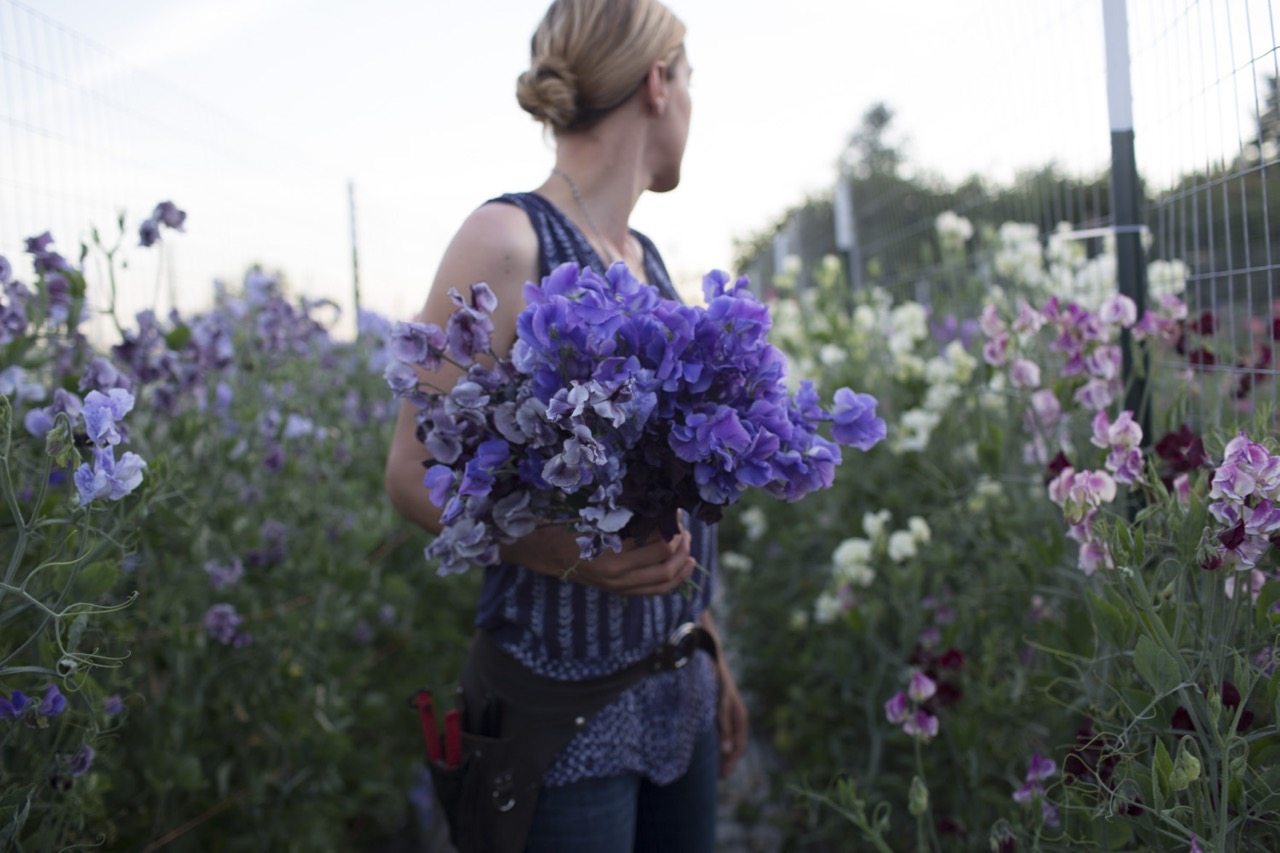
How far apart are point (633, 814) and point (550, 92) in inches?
43.9

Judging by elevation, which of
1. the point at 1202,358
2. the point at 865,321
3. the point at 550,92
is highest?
the point at 550,92

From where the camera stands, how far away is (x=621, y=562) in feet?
4.27

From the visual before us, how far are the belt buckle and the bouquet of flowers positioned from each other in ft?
1.34

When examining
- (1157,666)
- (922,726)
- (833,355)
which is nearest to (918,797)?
(922,726)

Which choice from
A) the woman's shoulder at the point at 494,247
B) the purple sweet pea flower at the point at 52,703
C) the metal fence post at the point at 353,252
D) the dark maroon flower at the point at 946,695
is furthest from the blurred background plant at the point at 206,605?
the metal fence post at the point at 353,252

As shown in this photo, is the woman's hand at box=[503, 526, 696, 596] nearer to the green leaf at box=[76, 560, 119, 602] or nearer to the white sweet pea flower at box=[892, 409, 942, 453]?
the green leaf at box=[76, 560, 119, 602]

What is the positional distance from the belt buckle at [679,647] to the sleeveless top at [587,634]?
0.02m

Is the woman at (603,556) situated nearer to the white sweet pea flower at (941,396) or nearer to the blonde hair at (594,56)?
the blonde hair at (594,56)

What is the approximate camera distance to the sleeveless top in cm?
→ 147

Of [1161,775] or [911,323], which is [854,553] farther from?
[1161,775]

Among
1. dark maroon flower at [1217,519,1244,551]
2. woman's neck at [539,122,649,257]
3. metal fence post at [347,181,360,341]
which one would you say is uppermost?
metal fence post at [347,181,360,341]

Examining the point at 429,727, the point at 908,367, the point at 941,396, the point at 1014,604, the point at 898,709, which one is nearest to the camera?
the point at 429,727

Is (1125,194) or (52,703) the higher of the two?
(1125,194)

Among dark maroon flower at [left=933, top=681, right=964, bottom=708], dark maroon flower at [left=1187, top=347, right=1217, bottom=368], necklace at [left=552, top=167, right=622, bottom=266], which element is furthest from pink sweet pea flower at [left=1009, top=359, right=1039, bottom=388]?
necklace at [left=552, top=167, right=622, bottom=266]
